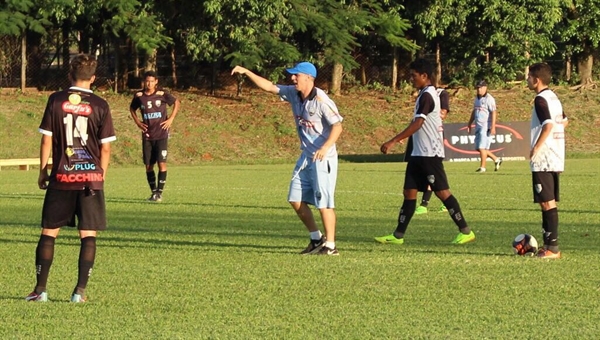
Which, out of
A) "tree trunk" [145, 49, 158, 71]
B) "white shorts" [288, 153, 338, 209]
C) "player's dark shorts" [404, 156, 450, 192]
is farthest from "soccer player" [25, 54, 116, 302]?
"tree trunk" [145, 49, 158, 71]

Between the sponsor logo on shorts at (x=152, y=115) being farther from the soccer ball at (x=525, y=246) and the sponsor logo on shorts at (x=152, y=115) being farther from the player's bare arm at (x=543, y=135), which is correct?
the player's bare arm at (x=543, y=135)

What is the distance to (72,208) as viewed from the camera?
→ 8719 mm

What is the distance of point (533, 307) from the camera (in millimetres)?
8438

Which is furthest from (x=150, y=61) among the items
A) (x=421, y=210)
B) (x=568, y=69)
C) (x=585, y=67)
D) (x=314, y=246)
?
(x=314, y=246)

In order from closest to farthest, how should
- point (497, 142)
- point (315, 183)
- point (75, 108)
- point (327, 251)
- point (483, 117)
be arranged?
point (75, 108)
point (315, 183)
point (327, 251)
point (483, 117)
point (497, 142)

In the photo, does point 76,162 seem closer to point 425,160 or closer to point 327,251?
point 327,251

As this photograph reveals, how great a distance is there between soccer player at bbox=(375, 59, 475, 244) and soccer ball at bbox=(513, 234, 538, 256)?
3.91ft

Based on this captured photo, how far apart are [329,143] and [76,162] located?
126 inches

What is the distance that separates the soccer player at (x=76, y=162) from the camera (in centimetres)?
852

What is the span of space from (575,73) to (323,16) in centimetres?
1347

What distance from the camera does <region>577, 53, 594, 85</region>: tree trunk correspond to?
48781 mm

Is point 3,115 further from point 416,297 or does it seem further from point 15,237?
point 416,297

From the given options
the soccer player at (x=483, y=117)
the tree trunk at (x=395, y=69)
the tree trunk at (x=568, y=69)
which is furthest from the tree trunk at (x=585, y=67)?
A: the soccer player at (x=483, y=117)

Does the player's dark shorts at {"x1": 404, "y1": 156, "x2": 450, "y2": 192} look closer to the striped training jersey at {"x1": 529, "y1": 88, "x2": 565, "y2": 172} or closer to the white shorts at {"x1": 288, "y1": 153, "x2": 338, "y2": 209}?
the white shorts at {"x1": 288, "y1": 153, "x2": 338, "y2": 209}
